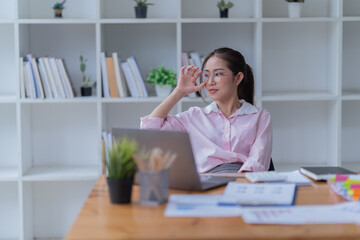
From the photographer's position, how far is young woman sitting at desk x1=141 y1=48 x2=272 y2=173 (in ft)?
9.53

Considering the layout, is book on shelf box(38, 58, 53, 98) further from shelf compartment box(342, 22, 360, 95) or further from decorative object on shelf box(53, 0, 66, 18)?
shelf compartment box(342, 22, 360, 95)

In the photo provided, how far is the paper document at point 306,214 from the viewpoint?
158 cm

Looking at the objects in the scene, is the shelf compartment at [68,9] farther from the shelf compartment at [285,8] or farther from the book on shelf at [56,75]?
the shelf compartment at [285,8]

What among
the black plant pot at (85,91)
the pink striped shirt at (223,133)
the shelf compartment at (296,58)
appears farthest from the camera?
the shelf compartment at (296,58)

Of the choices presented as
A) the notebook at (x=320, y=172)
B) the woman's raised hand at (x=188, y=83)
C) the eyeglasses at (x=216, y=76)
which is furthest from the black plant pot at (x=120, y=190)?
the eyeglasses at (x=216, y=76)

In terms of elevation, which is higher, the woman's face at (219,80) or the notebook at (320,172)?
the woman's face at (219,80)

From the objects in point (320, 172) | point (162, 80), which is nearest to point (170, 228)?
point (320, 172)

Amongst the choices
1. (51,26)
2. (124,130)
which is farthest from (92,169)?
(124,130)

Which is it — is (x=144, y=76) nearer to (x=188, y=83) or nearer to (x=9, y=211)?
(x=188, y=83)

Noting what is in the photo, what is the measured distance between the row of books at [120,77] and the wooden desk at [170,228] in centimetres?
202

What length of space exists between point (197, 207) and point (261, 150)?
1155 mm

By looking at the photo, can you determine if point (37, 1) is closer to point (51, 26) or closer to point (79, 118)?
point (51, 26)

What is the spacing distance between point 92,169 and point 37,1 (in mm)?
1162

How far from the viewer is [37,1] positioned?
13.1 ft
